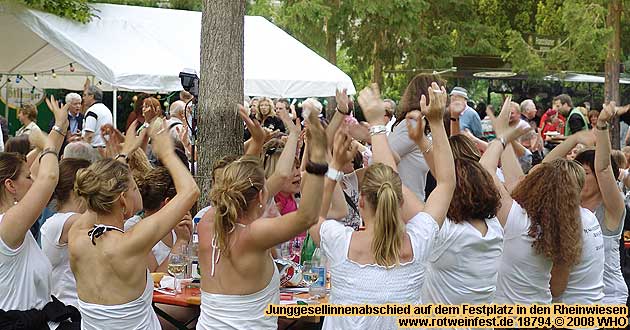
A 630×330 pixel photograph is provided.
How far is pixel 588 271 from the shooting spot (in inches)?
198

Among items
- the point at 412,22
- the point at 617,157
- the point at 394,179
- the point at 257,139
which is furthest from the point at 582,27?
the point at 394,179

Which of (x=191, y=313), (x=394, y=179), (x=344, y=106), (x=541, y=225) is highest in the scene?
(x=344, y=106)

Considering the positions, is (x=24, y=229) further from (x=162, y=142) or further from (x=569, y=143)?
(x=569, y=143)

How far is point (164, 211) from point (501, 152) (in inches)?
86.7

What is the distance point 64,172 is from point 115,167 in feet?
3.86

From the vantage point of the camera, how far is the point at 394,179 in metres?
4.00

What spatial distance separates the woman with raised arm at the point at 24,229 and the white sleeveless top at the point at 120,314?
642 mm

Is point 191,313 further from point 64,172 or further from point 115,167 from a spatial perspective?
point 115,167

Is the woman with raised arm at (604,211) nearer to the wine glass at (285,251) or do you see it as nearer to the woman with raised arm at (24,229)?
the wine glass at (285,251)

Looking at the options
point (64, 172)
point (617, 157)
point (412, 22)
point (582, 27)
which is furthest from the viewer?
point (412, 22)

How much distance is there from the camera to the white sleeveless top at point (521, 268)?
4.87 meters

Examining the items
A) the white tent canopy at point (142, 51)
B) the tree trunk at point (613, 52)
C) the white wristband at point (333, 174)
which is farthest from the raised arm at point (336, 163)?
the tree trunk at point (613, 52)

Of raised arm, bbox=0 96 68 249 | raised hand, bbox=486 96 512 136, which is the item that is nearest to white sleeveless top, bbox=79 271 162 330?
raised arm, bbox=0 96 68 249

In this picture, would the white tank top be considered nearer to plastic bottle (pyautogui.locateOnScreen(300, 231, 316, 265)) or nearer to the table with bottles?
the table with bottles
